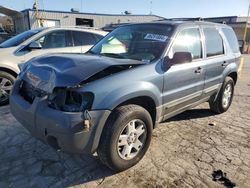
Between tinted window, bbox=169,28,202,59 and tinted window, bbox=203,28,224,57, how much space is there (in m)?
0.30

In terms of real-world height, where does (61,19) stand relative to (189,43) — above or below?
above

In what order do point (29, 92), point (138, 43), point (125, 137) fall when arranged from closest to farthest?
point (125, 137) → point (29, 92) → point (138, 43)

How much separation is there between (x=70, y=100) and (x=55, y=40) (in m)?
4.17

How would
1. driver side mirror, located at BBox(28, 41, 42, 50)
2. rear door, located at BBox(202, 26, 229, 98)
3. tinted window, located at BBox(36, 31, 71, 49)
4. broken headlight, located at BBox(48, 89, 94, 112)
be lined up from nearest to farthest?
1. broken headlight, located at BBox(48, 89, 94, 112)
2. rear door, located at BBox(202, 26, 229, 98)
3. driver side mirror, located at BBox(28, 41, 42, 50)
4. tinted window, located at BBox(36, 31, 71, 49)

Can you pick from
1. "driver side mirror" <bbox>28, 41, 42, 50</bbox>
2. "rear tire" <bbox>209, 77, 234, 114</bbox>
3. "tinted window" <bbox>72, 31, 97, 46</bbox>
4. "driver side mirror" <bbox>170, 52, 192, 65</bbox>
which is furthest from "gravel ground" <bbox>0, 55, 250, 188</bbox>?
"tinted window" <bbox>72, 31, 97, 46</bbox>

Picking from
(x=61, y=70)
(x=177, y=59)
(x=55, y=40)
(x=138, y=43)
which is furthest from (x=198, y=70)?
(x=55, y=40)

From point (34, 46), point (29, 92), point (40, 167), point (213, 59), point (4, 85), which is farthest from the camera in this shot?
point (34, 46)

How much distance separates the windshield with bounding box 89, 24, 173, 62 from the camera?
379 cm

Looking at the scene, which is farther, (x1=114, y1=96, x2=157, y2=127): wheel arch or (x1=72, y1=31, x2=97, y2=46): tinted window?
(x1=72, y1=31, x2=97, y2=46): tinted window

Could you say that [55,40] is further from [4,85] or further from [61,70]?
[61,70]

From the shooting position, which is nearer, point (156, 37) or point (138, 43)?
point (156, 37)

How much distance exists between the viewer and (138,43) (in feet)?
13.5

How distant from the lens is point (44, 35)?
20.9ft

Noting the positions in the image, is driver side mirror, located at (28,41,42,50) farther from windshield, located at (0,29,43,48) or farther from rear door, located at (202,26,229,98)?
rear door, located at (202,26,229,98)
